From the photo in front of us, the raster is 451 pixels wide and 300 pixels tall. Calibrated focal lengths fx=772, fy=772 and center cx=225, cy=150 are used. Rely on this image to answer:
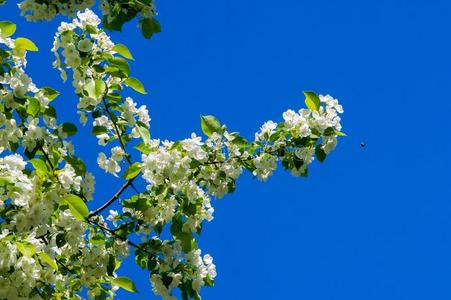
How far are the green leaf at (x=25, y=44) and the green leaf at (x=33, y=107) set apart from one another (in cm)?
33

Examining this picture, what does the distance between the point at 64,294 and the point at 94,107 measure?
1.26 metres

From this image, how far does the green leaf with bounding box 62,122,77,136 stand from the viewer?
16.6ft

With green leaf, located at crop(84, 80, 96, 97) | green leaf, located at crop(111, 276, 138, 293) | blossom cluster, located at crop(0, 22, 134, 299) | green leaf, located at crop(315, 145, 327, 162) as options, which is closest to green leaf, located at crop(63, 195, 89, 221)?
blossom cluster, located at crop(0, 22, 134, 299)

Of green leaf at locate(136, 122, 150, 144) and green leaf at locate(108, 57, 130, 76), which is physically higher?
green leaf at locate(108, 57, 130, 76)

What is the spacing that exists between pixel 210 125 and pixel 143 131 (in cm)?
54

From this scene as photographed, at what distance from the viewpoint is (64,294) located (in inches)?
198

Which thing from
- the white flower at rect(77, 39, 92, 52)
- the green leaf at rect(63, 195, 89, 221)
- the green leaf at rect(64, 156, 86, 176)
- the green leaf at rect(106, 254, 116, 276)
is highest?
Answer: the white flower at rect(77, 39, 92, 52)

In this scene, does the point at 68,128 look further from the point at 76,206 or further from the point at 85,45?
the point at 76,206

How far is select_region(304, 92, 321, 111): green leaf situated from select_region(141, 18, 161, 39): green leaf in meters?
1.06

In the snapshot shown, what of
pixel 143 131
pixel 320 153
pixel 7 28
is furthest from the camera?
pixel 143 131

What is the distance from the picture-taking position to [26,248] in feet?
13.1

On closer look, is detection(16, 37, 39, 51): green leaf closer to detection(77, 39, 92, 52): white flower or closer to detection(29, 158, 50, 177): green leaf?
detection(77, 39, 92, 52): white flower

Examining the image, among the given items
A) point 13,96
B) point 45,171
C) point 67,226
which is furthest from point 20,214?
point 13,96

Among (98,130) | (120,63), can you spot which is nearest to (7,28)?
(120,63)
